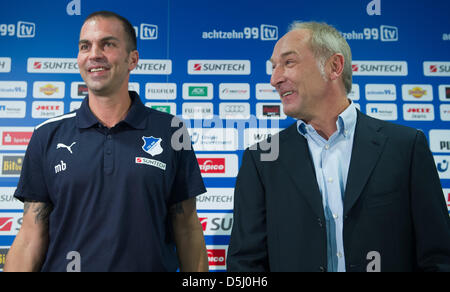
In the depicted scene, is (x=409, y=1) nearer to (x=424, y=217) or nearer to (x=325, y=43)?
(x=325, y=43)

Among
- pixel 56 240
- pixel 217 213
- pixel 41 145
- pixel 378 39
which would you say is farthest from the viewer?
pixel 378 39

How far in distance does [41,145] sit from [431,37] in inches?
101

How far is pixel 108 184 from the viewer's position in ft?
4.56

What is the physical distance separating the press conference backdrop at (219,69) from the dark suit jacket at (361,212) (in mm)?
1019

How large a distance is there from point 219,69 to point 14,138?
4.69 feet

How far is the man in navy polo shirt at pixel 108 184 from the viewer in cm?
136

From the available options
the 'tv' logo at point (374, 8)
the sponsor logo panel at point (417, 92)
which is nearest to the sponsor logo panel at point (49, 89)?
the 'tv' logo at point (374, 8)

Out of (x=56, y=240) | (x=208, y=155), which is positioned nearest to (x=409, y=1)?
(x=208, y=155)

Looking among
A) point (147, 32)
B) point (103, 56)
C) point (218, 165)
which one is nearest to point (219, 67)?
point (147, 32)

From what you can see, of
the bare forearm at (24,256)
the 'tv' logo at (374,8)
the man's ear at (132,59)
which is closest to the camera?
the bare forearm at (24,256)

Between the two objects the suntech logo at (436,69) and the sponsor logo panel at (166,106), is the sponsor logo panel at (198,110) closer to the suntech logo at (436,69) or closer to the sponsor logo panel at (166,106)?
the sponsor logo panel at (166,106)

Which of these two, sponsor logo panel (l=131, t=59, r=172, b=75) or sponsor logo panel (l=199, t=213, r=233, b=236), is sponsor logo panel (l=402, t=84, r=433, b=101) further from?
sponsor logo panel (l=131, t=59, r=172, b=75)

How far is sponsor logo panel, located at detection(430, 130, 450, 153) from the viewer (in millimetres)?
2490

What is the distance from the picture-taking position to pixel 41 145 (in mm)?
1496
